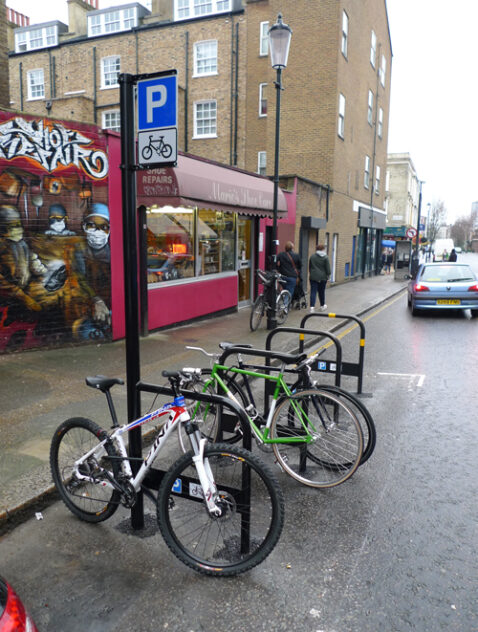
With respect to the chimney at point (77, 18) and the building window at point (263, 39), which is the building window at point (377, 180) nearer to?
the building window at point (263, 39)

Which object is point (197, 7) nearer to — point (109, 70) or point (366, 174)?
point (109, 70)

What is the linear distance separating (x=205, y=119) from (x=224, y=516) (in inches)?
1001

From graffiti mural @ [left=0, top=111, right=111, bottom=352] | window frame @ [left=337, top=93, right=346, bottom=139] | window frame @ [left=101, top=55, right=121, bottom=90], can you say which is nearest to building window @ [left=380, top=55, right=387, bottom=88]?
window frame @ [left=337, top=93, right=346, bottom=139]

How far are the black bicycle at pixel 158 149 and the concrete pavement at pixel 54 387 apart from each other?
8.49ft

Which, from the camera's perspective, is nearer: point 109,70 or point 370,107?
point 370,107

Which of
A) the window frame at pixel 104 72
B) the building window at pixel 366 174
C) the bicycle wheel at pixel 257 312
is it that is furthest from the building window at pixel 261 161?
the bicycle wheel at pixel 257 312

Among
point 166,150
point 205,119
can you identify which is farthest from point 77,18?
point 166,150

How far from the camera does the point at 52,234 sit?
7852 millimetres

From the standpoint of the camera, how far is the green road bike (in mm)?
3990

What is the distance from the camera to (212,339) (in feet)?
30.8

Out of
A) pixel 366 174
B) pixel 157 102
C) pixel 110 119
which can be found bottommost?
pixel 157 102

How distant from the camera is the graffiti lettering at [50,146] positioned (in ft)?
23.7

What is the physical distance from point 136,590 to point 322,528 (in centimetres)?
133

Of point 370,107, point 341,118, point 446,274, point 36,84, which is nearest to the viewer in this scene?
point 446,274
